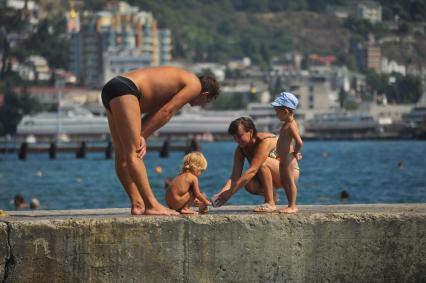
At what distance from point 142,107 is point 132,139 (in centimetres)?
35

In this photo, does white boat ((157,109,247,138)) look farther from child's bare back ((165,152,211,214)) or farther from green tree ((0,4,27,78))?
child's bare back ((165,152,211,214))

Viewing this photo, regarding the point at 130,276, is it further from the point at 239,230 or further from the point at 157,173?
the point at 157,173

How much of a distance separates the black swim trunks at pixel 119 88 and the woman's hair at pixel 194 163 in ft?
2.74

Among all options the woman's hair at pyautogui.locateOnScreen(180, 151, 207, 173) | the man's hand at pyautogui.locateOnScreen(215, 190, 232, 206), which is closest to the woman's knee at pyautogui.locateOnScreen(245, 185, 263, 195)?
the man's hand at pyautogui.locateOnScreen(215, 190, 232, 206)

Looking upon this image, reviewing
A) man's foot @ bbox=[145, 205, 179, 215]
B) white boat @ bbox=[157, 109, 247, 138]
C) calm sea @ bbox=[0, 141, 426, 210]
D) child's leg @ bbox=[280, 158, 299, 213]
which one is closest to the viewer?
man's foot @ bbox=[145, 205, 179, 215]

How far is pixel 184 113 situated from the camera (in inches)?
7805

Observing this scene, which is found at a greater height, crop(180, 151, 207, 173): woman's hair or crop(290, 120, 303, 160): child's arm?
crop(290, 120, 303, 160): child's arm

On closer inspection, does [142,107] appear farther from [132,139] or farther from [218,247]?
[218,247]

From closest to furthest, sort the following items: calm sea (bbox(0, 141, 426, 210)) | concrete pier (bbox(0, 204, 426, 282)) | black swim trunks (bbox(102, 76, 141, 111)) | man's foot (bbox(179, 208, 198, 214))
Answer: concrete pier (bbox(0, 204, 426, 282)), black swim trunks (bbox(102, 76, 141, 111)), man's foot (bbox(179, 208, 198, 214)), calm sea (bbox(0, 141, 426, 210))

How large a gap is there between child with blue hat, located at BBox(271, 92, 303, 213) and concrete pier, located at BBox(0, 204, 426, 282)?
638mm

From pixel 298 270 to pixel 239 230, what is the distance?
49cm

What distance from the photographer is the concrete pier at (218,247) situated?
1129cm

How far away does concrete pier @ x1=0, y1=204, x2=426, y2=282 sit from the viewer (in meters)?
11.3

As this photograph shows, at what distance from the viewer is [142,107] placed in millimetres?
12500
